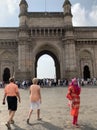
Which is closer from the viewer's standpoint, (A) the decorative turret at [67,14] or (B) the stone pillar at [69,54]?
(B) the stone pillar at [69,54]

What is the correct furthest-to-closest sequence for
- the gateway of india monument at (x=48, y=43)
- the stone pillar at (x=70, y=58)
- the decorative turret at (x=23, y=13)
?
the decorative turret at (x=23, y=13), the gateway of india monument at (x=48, y=43), the stone pillar at (x=70, y=58)

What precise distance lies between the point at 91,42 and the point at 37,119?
35.7 m

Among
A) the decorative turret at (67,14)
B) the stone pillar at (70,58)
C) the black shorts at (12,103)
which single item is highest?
the decorative turret at (67,14)

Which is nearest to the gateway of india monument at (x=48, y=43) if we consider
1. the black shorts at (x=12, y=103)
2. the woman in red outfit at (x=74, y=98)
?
the woman in red outfit at (x=74, y=98)

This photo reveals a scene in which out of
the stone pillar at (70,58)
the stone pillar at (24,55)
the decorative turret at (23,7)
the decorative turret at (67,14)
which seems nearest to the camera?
the stone pillar at (24,55)

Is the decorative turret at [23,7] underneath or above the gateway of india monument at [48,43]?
above

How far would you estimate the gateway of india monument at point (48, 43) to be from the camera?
4153cm

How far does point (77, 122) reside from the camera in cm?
930

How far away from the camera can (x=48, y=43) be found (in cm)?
4312

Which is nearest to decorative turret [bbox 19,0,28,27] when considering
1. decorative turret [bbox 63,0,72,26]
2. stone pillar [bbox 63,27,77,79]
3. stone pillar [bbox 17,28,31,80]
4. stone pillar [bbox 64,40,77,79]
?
stone pillar [bbox 17,28,31,80]

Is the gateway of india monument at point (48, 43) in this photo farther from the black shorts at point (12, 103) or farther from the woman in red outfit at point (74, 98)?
the black shorts at point (12, 103)

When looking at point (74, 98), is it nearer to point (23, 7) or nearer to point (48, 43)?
point (48, 43)

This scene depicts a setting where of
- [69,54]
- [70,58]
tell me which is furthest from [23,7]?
[70,58]

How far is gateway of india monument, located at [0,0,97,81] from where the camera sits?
4153 centimetres
